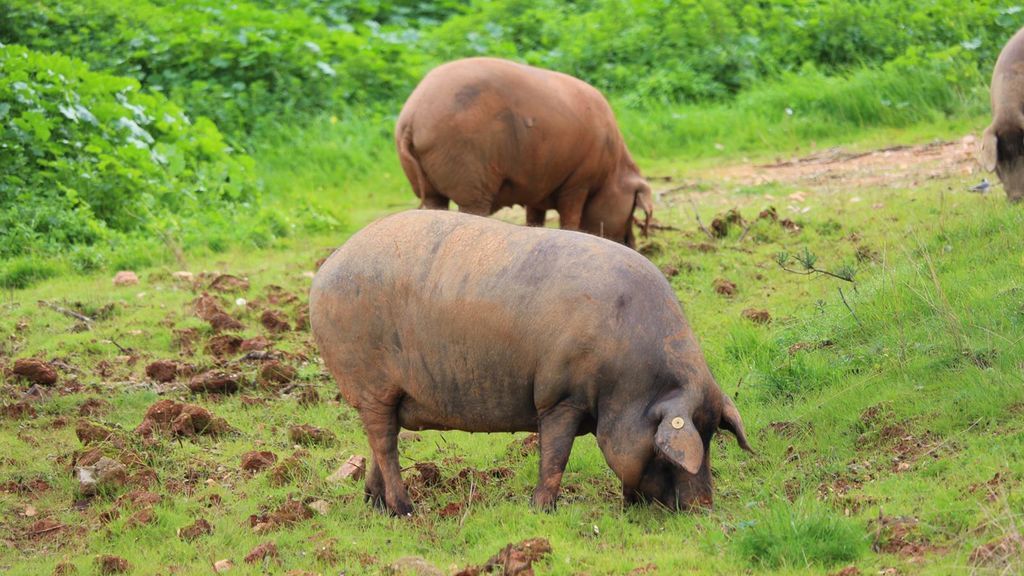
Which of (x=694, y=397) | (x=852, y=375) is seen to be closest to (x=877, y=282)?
(x=852, y=375)

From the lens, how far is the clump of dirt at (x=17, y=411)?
311 inches

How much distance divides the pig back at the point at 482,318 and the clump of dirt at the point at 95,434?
1712 mm

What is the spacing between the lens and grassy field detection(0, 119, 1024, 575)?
547 centimetres

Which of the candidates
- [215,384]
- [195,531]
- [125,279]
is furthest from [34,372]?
[195,531]

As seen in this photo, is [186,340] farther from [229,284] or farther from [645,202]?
[645,202]

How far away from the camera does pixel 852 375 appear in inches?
285

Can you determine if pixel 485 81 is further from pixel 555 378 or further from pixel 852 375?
pixel 555 378

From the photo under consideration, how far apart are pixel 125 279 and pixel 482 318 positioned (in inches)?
224

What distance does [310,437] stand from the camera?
7.59 metres

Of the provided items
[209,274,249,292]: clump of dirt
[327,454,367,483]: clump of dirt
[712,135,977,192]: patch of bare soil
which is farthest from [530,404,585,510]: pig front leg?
[712,135,977,192]: patch of bare soil

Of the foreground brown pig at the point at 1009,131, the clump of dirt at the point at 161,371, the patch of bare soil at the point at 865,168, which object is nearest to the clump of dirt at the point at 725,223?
the patch of bare soil at the point at 865,168

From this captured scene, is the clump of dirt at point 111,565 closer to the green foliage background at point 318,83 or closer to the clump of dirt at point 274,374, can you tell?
the clump of dirt at point 274,374

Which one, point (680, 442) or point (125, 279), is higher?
point (680, 442)

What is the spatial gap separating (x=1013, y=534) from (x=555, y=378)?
1966 millimetres
